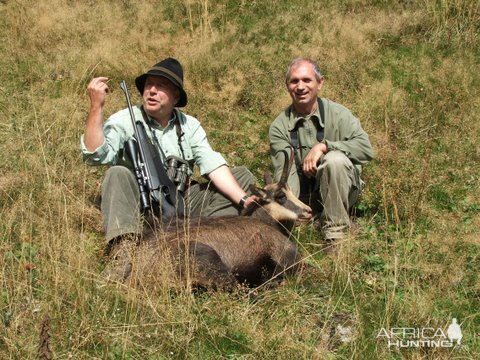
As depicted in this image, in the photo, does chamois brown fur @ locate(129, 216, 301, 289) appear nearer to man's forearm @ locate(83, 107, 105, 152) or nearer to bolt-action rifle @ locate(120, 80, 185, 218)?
bolt-action rifle @ locate(120, 80, 185, 218)

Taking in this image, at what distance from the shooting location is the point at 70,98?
28.8 feet

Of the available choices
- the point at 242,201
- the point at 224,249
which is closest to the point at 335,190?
the point at 242,201

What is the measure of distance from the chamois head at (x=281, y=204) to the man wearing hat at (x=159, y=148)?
15 centimetres

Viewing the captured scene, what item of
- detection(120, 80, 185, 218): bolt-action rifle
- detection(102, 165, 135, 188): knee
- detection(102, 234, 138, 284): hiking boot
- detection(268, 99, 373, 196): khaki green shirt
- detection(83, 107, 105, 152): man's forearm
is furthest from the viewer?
detection(268, 99, 373, 196): khaki green shirt

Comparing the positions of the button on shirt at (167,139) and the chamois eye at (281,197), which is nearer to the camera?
the button on shirt at (167,139)

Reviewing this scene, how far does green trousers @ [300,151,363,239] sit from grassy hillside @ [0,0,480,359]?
0.64 ft

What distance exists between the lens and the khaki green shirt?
6.31 metres

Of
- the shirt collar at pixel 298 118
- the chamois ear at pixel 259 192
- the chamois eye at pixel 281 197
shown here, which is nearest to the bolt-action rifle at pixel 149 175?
the chamois ear at pixel 259 192

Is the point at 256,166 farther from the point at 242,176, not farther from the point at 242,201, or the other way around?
the point at 242,201

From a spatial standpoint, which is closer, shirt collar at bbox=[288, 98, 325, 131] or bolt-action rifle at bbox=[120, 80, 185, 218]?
bolt-action rifle at bbox=[120, 80, 185, 218]

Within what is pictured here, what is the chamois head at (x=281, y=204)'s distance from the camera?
5945mm

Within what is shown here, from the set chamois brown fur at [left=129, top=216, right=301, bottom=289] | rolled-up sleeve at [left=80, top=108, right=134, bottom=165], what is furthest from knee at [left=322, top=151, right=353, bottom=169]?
rolled-up sleeve at [left=80, top=108, right=134, bottom=165]

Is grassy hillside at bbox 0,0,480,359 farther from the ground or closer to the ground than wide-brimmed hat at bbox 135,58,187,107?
closer to the ground

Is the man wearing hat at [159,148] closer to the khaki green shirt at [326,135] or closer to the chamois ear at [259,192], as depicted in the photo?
the chamois ear at [259,192]
